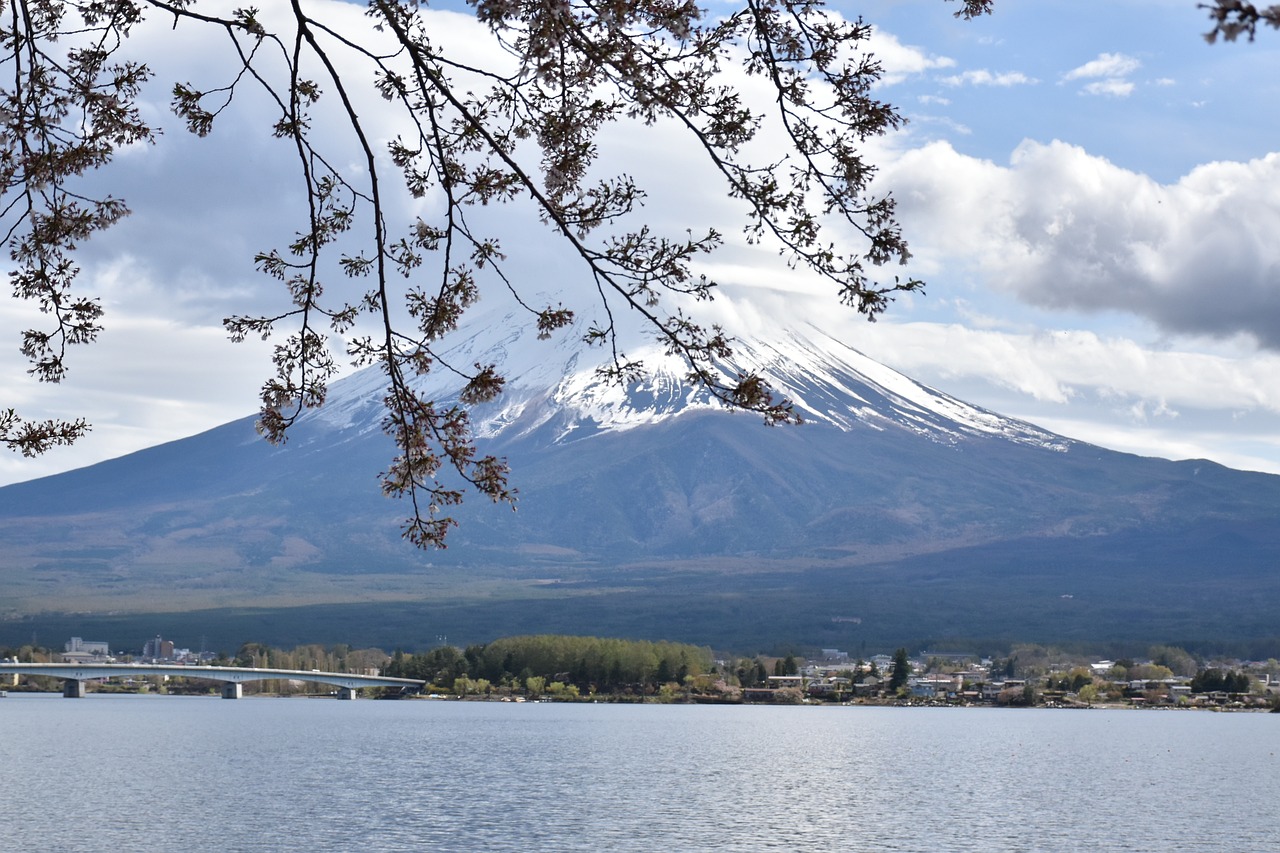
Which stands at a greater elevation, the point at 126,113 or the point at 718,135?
the point at 126,113

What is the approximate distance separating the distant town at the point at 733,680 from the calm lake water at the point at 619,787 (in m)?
31.4

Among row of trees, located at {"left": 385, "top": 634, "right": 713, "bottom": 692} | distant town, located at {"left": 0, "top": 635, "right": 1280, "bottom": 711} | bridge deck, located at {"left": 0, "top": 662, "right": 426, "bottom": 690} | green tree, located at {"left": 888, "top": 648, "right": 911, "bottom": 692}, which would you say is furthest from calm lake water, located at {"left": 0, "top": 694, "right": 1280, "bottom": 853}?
green tree, located at {"left": 888, "top": 648, "right": 911, "bottom": 692}

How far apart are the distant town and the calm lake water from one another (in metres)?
31.4

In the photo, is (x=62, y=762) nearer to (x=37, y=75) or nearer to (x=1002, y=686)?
(x=37, y=75)

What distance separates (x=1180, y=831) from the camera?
45.8 m

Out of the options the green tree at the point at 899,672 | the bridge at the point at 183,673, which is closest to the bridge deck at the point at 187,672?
the bridge at the point at 183,673

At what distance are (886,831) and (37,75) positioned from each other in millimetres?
36999

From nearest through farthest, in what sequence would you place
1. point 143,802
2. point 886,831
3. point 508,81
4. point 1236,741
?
1. point 508,81
2. point 886,831
3. point 143,802
4. point 1236,741

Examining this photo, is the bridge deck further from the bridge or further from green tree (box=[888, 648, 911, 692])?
green tree (box=[888, 648, 911, 692])

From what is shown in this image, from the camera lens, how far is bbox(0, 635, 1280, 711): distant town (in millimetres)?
140750

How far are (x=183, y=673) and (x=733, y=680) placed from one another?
4642 centimetres

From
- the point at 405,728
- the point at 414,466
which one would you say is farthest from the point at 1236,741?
the point at 414,466

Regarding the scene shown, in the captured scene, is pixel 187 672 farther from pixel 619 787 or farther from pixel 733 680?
pixel 619 787

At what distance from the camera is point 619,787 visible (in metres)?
55.6
